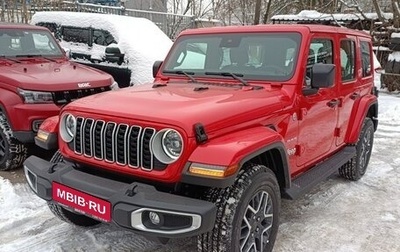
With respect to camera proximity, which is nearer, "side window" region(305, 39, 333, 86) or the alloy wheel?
the alloy wheel

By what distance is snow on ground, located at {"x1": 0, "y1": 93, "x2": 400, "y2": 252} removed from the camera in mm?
3607

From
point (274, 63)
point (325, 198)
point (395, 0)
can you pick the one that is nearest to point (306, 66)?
point (274, 63)

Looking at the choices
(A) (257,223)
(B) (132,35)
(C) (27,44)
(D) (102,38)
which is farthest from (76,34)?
(A) (257,223)

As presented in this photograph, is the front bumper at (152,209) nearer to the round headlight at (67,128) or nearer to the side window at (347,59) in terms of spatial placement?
the round headlight at (67,128)

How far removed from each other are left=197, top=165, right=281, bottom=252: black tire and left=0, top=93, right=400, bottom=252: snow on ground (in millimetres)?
466

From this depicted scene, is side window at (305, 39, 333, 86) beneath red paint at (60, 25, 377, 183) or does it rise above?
above

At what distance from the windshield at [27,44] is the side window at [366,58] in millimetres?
4548

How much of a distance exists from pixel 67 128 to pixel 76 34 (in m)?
6.30

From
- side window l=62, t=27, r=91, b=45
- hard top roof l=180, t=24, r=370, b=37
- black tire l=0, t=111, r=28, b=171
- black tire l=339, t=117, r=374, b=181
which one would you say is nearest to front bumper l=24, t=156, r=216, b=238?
hard top roof l=180, t=24, r=370, b=37

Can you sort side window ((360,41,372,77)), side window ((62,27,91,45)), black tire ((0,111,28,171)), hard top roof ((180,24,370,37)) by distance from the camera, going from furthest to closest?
side window ((62,27,91,45))
side window ((360,41,372,77))
black tire ((0,111,28,171))
hard top roof ((180,24,370,37))

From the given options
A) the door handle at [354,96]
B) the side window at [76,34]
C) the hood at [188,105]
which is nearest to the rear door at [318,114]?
the hood at [188,105]

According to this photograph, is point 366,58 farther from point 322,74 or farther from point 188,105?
point 188,105

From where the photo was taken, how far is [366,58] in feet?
18.3

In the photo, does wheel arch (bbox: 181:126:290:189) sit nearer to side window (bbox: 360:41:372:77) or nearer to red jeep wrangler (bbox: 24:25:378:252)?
red jeep wrangler (bbox: 24:25:378:252)
